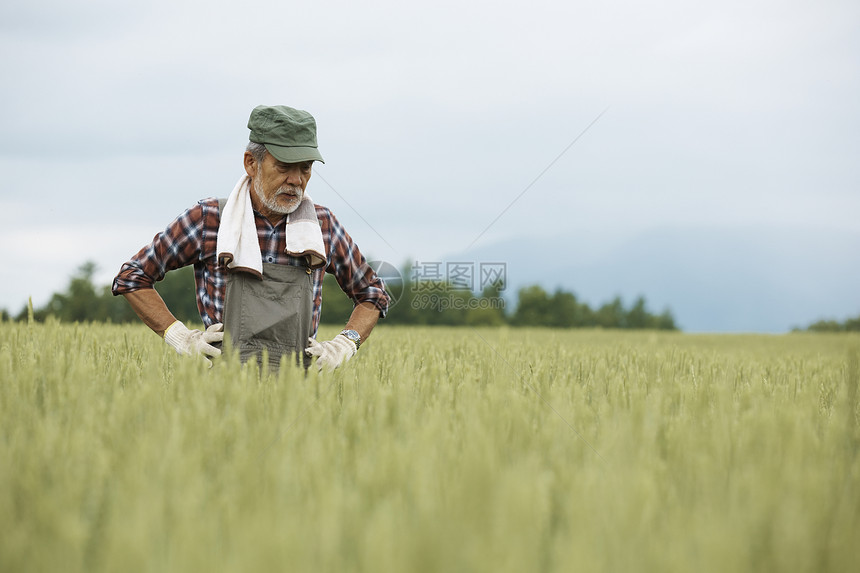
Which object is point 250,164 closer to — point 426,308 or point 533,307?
point 426,308

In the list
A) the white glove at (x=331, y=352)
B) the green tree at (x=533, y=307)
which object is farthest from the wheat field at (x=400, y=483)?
the green tree at (x=533, y=307)

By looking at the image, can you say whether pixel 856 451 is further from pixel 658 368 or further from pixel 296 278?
pixel 296 278

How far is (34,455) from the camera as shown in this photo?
1.66m

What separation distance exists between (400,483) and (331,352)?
184 centimetres

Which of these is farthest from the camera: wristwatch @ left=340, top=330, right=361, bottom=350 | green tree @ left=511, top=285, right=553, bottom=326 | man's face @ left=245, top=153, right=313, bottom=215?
green tree @ left=511, top=285, right=553, bottom=326

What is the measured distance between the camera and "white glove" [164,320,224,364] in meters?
3.06

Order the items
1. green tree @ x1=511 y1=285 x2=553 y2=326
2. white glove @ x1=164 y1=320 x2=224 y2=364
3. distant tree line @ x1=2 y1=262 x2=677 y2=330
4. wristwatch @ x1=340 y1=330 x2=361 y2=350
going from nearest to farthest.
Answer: white glove @ x1=164 y1=320 x2=224 y2=364, wristwatch @ x1=340 y1=330 x2=361 y2=350, distant tree line @ x1=2 y1=262 x2=677 y2=330, green tree @ x1=511 y1=285 x2=553 y2=326

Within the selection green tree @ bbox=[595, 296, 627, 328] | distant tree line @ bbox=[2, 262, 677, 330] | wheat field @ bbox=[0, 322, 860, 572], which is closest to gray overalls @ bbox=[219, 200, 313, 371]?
wheat field @ bbox=[0, 322, 860, 572]

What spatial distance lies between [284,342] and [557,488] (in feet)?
6.19

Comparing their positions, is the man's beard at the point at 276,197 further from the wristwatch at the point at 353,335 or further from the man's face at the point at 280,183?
the wristwatch at the point at 353,335

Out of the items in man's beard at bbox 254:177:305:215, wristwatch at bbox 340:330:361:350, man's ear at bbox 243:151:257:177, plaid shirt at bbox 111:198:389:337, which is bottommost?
wristwatch at bbox 340:330:361:350

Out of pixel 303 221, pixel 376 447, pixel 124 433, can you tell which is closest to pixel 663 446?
pixel 376 447

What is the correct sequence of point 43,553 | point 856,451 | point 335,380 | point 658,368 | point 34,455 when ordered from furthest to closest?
point 658,368, point 335,380, point 856,451, point 34,455, point 43,553

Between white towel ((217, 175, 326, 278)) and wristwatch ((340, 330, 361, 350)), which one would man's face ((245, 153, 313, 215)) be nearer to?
white towel ((217, 175, 326, 278))
